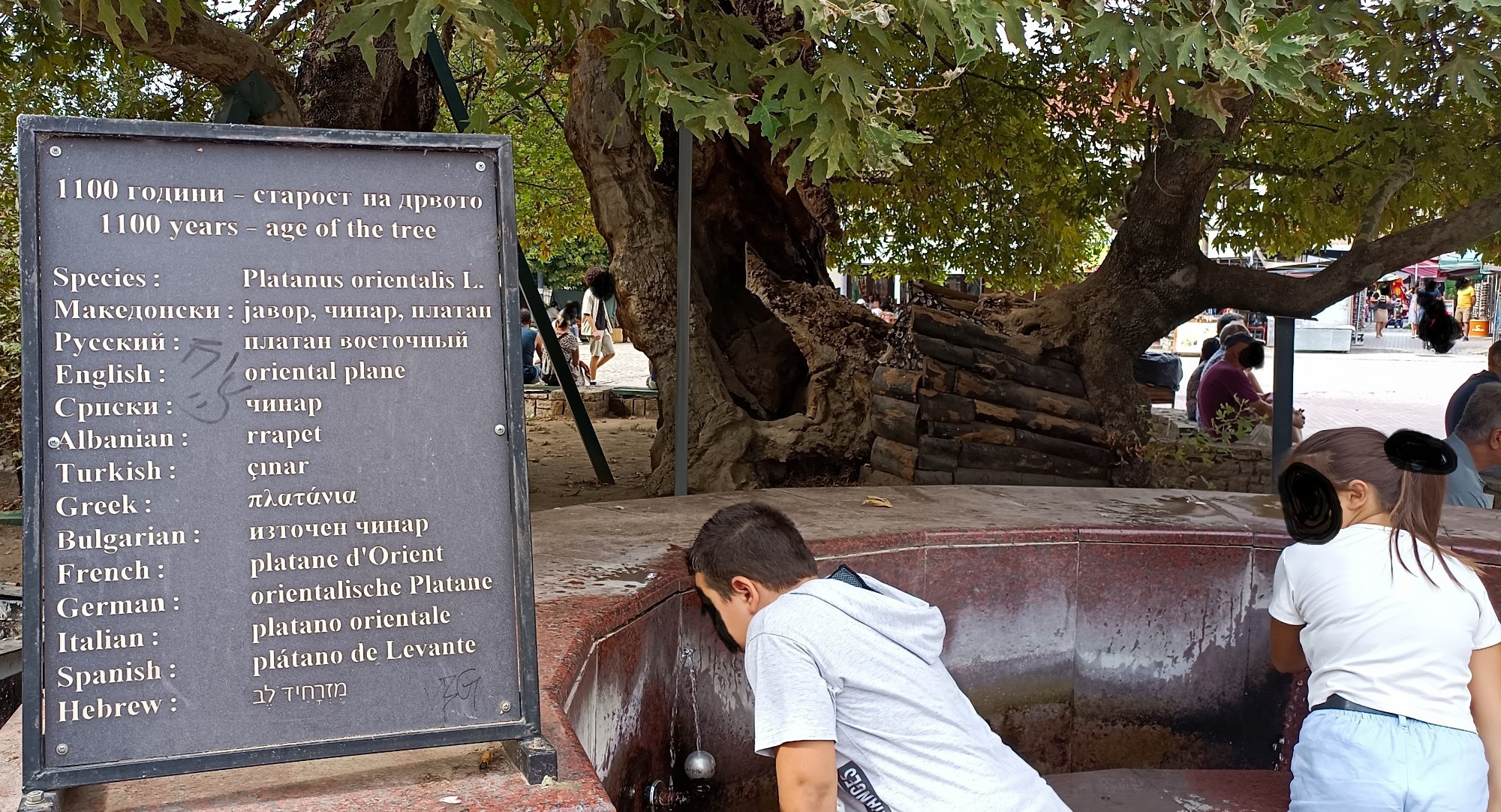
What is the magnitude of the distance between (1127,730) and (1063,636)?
1.43ft

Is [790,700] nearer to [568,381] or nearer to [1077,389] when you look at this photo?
[1077,389]


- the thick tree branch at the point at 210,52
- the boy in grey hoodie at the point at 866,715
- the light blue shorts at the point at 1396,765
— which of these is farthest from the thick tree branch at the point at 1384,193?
the thick tree branch at the point at 210,52

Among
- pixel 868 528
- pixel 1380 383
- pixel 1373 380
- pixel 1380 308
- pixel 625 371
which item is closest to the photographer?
pixel 868 528

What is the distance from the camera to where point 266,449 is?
2113 millimetres

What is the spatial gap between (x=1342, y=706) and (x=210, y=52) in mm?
5862

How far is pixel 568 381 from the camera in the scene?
9031mm

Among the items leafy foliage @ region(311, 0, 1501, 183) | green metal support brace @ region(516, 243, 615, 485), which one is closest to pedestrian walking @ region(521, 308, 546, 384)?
green metal support brace @ region(516, 243, 615, 485)

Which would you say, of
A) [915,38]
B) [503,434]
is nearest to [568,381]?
[915,38]

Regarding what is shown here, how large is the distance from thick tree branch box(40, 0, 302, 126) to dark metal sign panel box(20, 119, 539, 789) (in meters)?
4.02

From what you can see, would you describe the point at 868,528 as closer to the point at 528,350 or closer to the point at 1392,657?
the point at 1392,657

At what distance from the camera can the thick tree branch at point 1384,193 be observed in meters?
7.14

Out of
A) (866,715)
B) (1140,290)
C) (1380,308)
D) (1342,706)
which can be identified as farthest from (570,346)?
(1380,308)

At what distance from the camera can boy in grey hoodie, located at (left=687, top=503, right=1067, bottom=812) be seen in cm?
214

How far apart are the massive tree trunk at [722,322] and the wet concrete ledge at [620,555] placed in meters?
3.47
